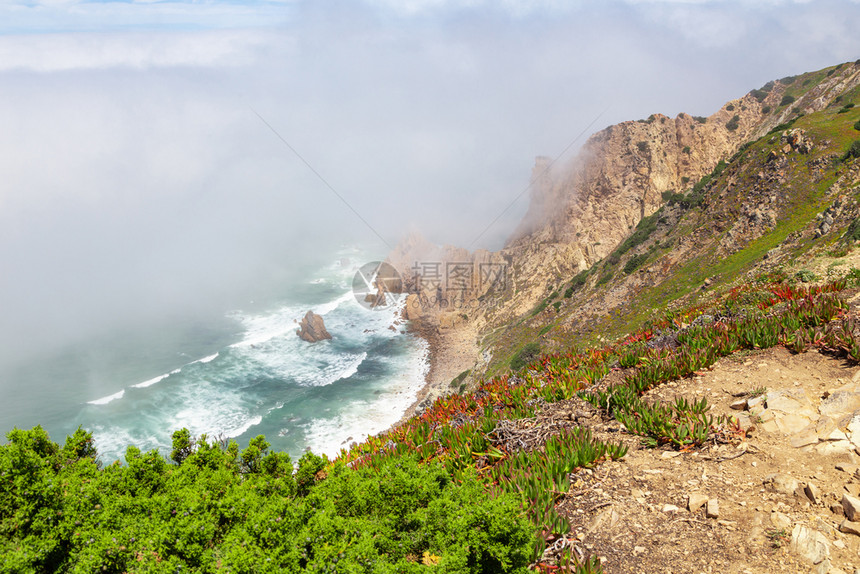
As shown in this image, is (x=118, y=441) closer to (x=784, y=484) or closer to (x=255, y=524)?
(x=255, y=524)

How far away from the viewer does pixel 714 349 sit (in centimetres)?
947

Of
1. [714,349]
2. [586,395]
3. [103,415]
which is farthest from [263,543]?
Result: [103,415]

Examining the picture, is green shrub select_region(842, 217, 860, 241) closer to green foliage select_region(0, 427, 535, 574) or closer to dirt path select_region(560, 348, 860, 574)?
dirt path select_region(560, 348, 860, 574)

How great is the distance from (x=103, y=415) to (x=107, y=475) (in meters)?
53.1

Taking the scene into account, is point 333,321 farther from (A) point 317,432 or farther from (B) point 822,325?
(B) point 822,325

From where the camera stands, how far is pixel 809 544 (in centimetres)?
468

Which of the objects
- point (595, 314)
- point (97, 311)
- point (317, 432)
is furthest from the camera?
point (97, 311)

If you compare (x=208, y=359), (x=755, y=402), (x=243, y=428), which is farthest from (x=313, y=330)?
(x=755, y=402)

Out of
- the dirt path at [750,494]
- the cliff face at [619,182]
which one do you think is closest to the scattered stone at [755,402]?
the dirt path at [750,494]

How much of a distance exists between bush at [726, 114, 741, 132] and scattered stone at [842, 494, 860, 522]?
222ft

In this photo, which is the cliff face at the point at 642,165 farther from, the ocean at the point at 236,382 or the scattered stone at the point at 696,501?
the scattered stone at the point at 696,501
